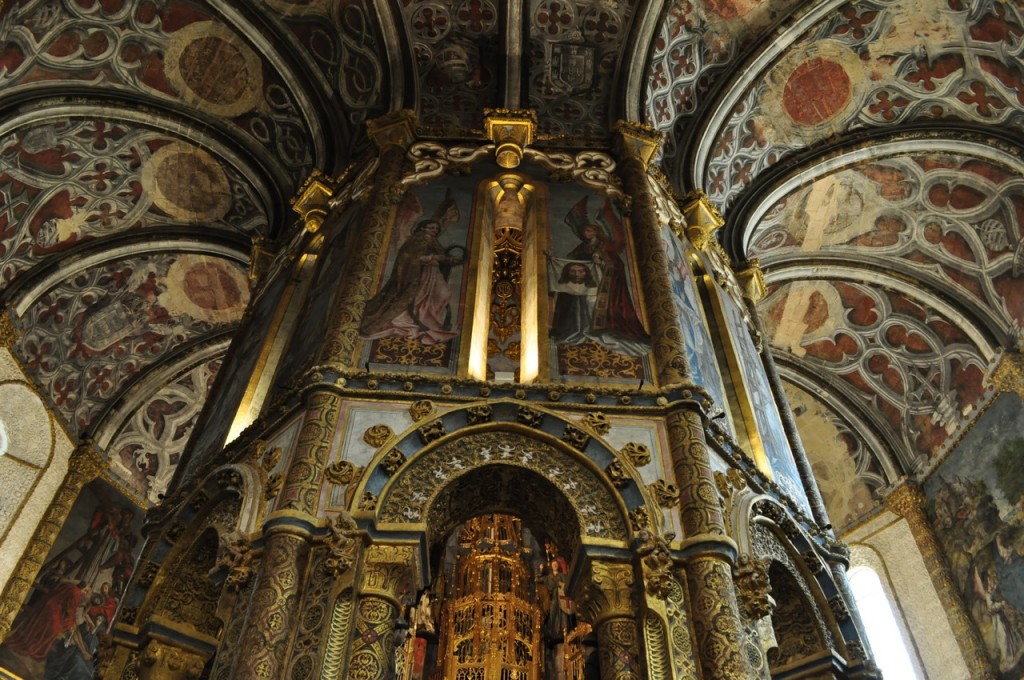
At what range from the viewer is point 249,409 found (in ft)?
23.4

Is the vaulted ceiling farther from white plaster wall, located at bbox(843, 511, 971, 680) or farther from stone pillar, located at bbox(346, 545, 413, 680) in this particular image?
stone pillar, located at bbox(346, 545, 413, 680)

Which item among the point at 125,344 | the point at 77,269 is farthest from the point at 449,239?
the point at 125,344

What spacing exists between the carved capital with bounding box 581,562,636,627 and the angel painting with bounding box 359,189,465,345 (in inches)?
92.5

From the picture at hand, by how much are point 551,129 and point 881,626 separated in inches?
327

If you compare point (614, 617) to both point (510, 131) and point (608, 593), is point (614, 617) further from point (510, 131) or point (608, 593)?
point (510, 131)

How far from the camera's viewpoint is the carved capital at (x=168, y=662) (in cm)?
557

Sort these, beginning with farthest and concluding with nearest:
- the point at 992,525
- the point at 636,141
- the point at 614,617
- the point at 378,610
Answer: the point at 992,525 → the point at 636,141 → the point at 614,617 → the point at 378,610

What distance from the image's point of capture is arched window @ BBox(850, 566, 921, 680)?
1121 cm

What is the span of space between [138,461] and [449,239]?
26.7 ft

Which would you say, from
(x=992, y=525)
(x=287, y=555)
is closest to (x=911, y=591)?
(x=992, y=525)

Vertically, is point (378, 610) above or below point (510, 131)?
below

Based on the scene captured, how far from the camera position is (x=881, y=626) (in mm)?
11812

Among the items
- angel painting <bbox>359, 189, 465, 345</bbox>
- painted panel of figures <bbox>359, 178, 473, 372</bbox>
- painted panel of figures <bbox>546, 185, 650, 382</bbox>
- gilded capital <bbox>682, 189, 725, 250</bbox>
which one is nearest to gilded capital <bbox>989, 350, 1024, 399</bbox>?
gilded capital <bbox>682, 189, 725, 250</bbox>

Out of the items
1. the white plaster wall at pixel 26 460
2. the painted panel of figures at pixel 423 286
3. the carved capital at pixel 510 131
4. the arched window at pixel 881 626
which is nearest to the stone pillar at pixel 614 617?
the painted panel of figures at pixel 423 286
